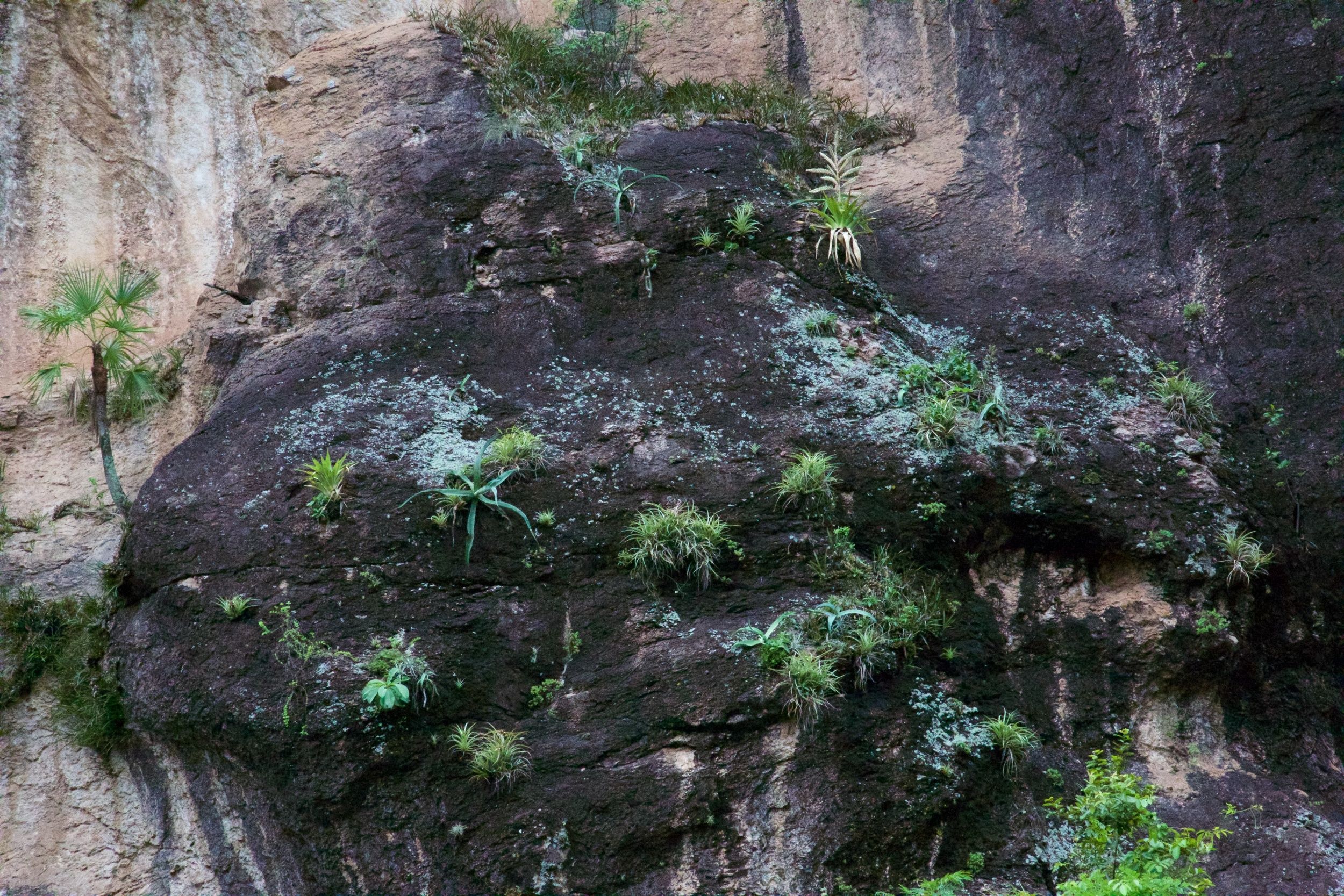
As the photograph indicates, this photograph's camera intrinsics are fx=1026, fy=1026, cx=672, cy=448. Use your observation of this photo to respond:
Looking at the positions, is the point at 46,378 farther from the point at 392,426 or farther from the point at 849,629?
the point at 849,629

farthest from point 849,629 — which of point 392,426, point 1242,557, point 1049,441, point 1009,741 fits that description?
point 392,426

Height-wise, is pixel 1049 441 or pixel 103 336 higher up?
pixel 103 336

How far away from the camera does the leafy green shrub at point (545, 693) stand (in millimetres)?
6879

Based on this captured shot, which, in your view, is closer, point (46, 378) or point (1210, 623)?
point (1210, 623)

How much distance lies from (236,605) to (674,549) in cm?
300

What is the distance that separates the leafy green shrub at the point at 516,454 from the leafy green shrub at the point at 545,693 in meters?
1.62

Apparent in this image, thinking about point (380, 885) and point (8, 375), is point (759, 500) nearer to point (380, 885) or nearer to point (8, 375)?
point (380, 885)

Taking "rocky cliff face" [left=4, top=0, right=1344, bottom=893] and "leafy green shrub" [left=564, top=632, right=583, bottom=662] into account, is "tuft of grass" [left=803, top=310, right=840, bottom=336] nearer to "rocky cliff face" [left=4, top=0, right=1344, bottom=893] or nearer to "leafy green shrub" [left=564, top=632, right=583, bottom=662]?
"rocky cliff face" [left=4, top=0, right=1344, bottom=893]

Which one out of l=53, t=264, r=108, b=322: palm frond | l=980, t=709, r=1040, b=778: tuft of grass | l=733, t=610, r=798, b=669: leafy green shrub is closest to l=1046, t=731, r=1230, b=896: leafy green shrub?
l=980, t=709, r=1040, b=778: tuft of grass

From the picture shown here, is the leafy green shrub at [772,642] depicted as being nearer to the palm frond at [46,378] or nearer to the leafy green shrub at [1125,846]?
the leafy green shrub at [1125,846]

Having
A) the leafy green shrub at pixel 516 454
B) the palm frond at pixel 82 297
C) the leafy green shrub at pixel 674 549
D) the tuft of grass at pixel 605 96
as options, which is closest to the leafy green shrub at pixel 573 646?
the leafy green shrub at pixel 674 549

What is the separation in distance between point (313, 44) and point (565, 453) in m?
6.20

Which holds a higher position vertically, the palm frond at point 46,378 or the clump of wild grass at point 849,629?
the palm frond at point 46,378

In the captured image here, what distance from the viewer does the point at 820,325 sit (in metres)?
8.91
